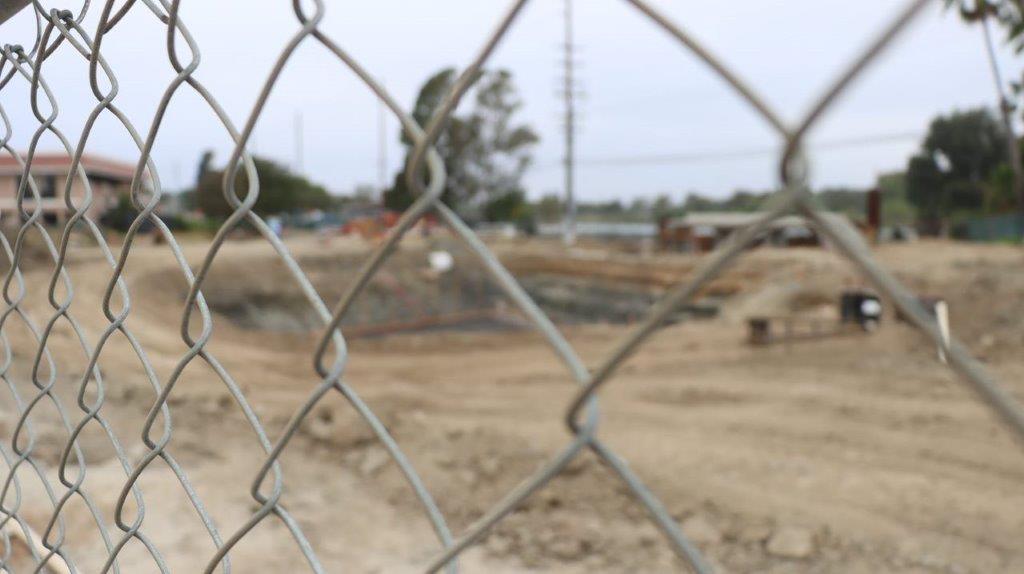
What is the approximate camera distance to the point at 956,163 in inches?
1103

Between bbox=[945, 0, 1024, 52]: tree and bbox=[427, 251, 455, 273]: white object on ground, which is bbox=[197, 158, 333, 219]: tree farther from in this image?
bbox=[945, 0, 1024, 52]: tree

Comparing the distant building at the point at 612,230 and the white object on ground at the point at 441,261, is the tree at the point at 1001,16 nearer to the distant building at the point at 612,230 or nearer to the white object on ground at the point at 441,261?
the white object on ground at the point at 441,261

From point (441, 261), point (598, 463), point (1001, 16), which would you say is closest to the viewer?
point (1001, 16)

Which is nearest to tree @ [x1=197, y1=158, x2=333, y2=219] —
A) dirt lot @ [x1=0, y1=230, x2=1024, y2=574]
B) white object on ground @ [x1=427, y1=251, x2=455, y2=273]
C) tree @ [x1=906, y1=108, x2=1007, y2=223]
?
white object on ground @ [x1=427, y1=251, x2=455, y2=273]

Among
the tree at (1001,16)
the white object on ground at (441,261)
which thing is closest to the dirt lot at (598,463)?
the tree at (1001,16)

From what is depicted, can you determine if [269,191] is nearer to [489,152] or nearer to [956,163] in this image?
[489,152]

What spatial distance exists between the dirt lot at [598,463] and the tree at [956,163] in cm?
1771

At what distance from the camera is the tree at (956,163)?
85.4 ft

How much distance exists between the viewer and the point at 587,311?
1880 centimetres

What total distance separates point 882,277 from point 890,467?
612 centimetres

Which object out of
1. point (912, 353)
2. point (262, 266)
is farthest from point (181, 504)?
point (262, 266)

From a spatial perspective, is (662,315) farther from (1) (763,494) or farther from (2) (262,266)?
(2) (262,266)

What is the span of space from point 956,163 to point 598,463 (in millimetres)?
27433

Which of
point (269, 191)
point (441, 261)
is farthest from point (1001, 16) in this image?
point (269, 191)
